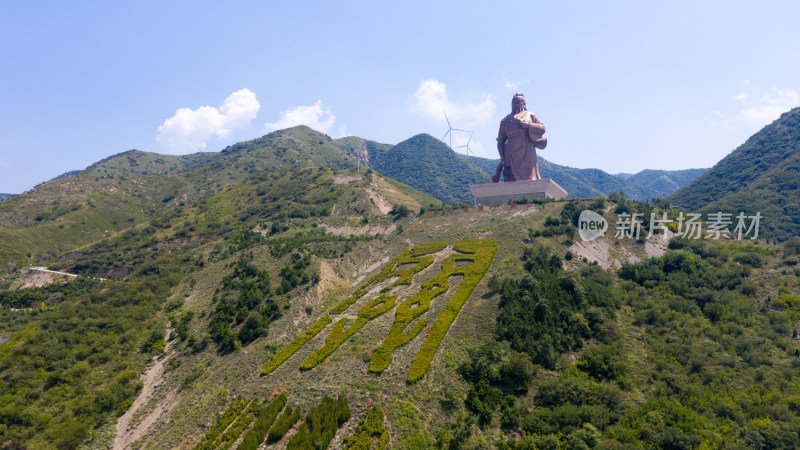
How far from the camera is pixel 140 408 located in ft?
86.8

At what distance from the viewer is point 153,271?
4644cm

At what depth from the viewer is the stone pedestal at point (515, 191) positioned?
51.0 m

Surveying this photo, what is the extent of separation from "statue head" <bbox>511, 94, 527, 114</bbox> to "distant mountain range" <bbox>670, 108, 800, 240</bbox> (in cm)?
3582

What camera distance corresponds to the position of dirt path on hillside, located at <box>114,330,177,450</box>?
78.8 ft

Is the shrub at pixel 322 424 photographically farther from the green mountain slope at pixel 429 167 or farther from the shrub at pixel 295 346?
the green mountain slope at pixel 429 167

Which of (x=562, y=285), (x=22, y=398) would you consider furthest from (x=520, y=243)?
Result: (x=22, y=398)

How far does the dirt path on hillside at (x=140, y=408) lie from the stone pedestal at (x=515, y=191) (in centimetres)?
3914

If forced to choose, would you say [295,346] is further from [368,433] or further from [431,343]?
[368,433]

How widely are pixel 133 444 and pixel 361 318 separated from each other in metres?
15.3

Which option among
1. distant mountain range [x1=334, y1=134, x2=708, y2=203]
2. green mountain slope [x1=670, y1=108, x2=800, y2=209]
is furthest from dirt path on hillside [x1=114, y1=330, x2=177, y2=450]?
distant mountain range [x1=334, y1=134, x2=708, y2=203]

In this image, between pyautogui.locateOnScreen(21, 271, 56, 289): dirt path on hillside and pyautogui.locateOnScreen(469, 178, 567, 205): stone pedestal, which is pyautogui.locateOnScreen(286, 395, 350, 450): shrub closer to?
pyautogui.locateOnScreen(469, 178, 567, 205): stone pedestal

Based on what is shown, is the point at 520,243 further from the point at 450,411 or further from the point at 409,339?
the point at 450,411

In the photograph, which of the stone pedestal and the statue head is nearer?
the stone pedestal

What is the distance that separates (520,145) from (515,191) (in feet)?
19.3
